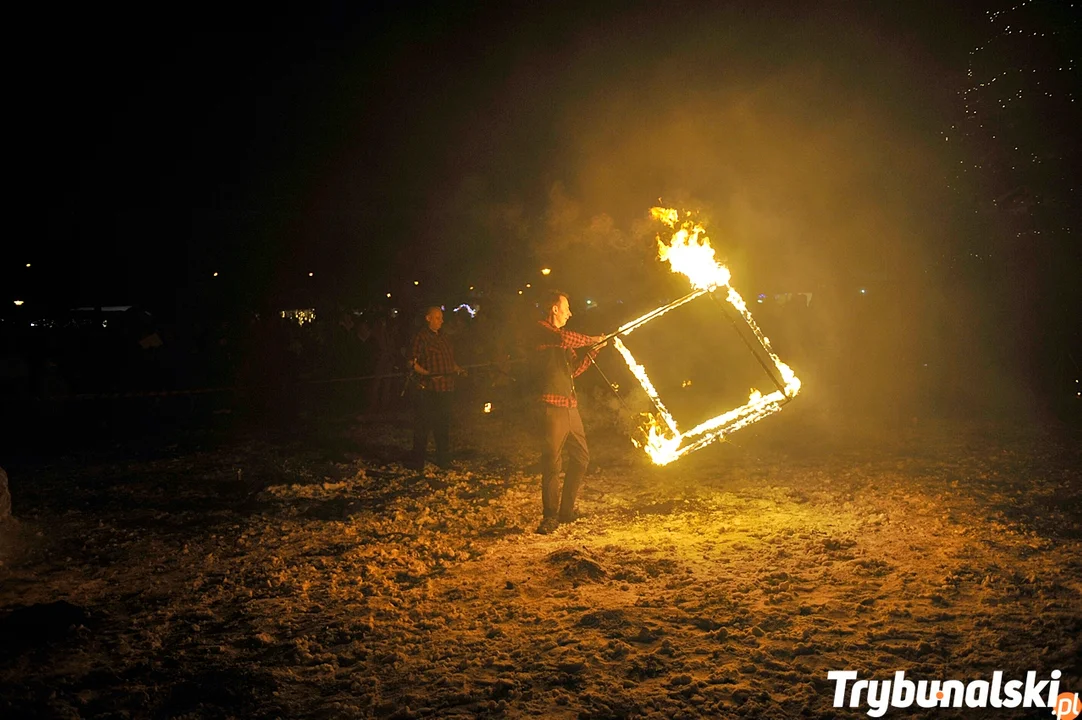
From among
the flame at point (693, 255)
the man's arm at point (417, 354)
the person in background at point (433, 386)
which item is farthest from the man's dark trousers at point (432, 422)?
the flame at point (693, 255)

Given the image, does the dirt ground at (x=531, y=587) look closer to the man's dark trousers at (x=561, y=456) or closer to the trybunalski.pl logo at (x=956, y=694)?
the trybunalski.pl logo at (x=956, y=694)

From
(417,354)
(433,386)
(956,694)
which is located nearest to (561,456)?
(433,386)

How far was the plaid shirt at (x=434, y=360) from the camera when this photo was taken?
933 cm

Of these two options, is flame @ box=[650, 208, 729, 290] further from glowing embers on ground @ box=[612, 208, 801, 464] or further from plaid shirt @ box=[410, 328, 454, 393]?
plaid shirt @ box=[410, 328, 454, 393]

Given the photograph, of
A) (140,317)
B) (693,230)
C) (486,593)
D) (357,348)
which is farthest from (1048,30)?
(140,317)

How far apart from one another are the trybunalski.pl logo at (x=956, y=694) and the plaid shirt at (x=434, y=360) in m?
6.33

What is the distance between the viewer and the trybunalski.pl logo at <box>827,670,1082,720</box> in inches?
138

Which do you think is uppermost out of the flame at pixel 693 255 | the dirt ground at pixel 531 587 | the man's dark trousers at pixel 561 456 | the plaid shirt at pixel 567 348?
the flame at pixel 693 255

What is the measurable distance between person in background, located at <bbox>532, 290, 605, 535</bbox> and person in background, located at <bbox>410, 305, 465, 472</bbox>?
9.30ft

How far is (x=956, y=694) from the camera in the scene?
3.63m

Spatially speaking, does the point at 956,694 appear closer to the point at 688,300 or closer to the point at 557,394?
the point at 688,300

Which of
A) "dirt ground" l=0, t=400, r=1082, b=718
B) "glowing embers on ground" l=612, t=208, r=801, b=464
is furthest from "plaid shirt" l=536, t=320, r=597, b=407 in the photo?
"dirt ground" l=0, t=400, r=1082, b=718

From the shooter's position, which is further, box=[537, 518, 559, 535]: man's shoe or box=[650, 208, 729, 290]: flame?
box=[650, 208, 729, 290]: flame

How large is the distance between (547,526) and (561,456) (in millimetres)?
625
